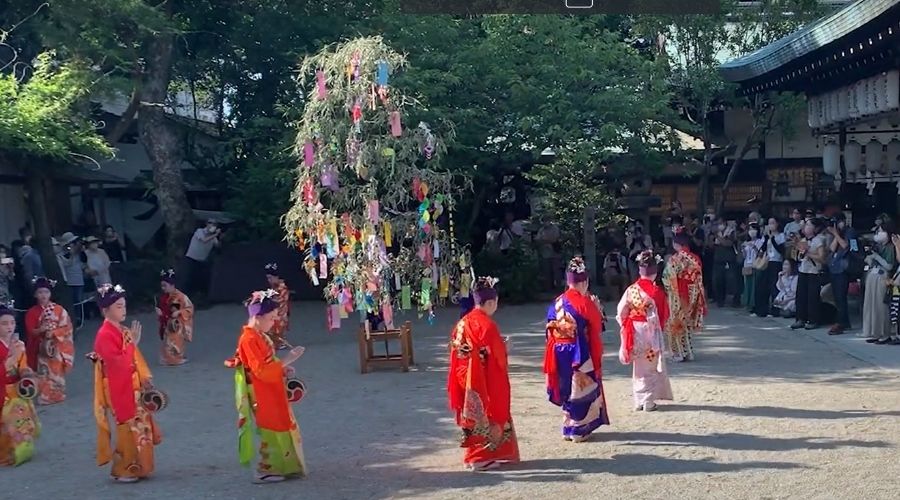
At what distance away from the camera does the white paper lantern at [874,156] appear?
15.7 metres

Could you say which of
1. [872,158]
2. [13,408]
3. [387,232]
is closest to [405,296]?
[387,232]

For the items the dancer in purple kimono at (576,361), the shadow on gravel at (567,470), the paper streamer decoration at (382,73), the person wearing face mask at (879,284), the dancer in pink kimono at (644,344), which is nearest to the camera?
the shadow on gravel at (567,470)

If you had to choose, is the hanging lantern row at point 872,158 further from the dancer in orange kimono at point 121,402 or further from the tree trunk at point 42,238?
the tree trunk at point 42,238

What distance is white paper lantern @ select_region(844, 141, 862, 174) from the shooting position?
16078 millimetres

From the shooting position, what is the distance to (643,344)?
948 centimetres

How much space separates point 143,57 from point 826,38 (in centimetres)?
1127

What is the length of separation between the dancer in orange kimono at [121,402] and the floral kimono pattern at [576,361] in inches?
122

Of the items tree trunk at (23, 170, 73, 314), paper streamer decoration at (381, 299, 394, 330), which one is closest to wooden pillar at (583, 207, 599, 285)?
paper streamer decoration at (381, 299, 394, 330)

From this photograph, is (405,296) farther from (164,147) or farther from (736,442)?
(164,147)

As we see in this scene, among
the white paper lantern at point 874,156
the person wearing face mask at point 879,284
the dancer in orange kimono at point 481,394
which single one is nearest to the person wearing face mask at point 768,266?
the white paper lantern at point 874,156

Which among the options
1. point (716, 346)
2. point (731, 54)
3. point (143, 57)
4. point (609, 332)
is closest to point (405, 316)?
point (609, 332)

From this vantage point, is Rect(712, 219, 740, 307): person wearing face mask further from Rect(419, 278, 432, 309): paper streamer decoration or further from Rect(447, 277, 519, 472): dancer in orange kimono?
Rect(447, 277, 519, 472): dancer in orange kimono

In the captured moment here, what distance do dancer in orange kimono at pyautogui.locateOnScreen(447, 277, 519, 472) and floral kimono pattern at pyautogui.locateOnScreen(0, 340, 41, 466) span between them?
3.56m

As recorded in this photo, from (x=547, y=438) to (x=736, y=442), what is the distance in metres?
1.49
